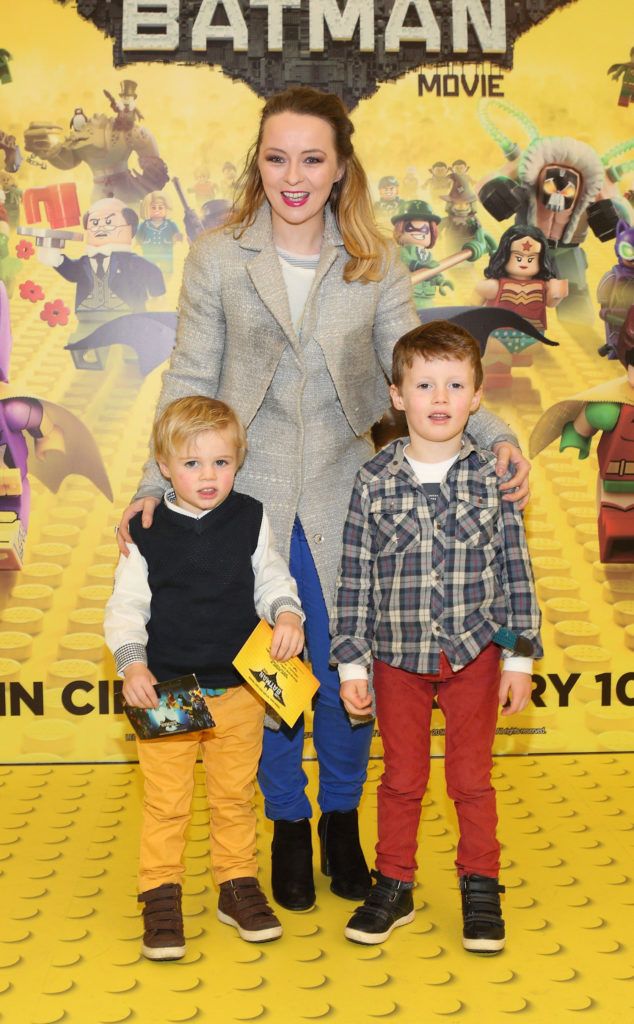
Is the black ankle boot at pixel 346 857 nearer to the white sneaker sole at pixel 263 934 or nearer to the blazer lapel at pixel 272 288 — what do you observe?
the white sneaker sole at pixel 263 934

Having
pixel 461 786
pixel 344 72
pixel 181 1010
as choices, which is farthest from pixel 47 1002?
pixel 344 72

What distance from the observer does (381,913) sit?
2219mm

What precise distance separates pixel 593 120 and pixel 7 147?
1751 millimetres

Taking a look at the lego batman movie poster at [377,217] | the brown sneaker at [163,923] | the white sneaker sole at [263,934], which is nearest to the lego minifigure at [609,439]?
the lego batman movie poster at [377,217]

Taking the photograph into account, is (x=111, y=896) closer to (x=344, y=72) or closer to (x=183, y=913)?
(x=183, y=913)

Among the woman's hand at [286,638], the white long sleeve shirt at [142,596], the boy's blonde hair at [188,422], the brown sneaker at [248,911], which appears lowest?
the brown sneaker at [248,911]

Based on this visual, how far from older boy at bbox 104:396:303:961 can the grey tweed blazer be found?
0.33ft

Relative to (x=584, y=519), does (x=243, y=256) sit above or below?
above

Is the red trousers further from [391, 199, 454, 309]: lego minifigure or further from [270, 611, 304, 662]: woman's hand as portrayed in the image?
[391, 199, 454, 309]: lego minifigure

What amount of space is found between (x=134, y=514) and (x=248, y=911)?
32.2 inches

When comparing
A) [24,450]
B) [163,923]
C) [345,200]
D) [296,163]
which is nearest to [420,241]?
[345,200]

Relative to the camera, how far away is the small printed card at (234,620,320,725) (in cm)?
212

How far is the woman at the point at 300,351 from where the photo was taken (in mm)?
2270

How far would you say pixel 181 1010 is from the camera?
1.96 metres
